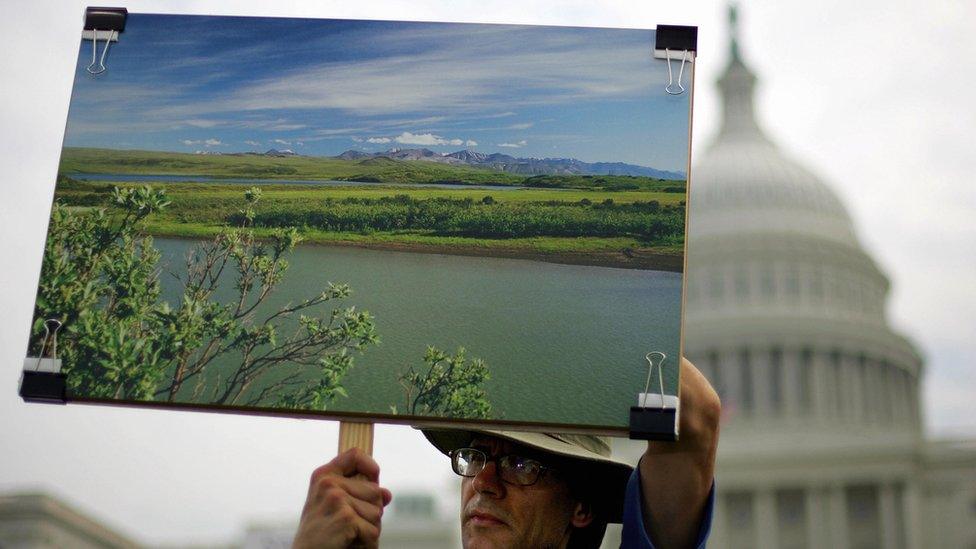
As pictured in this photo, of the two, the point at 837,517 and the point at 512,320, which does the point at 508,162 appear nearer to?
the point at 512,320

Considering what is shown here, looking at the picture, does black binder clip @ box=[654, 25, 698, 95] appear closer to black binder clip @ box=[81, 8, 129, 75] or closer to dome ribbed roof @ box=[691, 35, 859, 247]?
black binder clip @ box=[81, 8, 129, 75]

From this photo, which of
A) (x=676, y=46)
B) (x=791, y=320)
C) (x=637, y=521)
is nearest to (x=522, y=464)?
(x=637, y=521)

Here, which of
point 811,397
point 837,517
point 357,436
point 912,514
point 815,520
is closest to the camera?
point 357,436

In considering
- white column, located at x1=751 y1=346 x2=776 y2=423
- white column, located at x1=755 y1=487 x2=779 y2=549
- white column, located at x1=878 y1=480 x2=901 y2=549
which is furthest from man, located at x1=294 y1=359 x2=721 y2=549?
white column, located at x1=878 y1=480 x2=901 y2=549

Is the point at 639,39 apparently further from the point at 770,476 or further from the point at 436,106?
the point at 770,476

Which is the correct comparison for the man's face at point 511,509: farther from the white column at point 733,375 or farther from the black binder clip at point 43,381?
the white column at point 733,375

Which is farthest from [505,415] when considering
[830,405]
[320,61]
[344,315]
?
[830,405]
